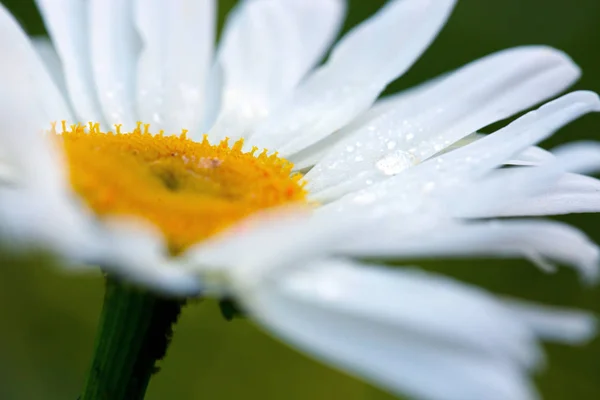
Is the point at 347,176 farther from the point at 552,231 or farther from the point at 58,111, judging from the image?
the point at 552,231

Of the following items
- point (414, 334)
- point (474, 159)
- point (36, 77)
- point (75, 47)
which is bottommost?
point (414, 334)

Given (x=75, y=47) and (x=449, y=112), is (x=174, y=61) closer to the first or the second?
(x=75, y=47)

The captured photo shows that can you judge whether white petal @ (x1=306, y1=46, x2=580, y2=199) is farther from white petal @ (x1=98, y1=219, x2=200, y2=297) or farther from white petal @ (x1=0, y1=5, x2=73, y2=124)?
white petal @ (x1=98, y1=219, x2=200, y2=297)

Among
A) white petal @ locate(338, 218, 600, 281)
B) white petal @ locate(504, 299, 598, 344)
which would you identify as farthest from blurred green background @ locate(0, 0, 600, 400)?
white petal @ locate(504, 299, 598, 344)

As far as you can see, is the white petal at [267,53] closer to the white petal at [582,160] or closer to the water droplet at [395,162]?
the water droplet at [395,162]

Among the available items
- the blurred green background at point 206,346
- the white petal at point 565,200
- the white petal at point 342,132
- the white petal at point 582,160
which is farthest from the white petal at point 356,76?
the blurred green background at point 206,346

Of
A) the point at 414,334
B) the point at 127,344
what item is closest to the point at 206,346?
the point at 127,344

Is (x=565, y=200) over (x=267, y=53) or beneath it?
beneath
